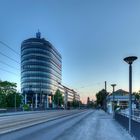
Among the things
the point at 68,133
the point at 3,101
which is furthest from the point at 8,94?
the point at 68,133

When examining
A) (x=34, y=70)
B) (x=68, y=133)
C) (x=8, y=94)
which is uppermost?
(x=34, y=70)

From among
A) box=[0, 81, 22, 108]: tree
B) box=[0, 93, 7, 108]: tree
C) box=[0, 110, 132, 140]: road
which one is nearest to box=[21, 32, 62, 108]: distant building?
box=[0, 81, 22, 108]: tree

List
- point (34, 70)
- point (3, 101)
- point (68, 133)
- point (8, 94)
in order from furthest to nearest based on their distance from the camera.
Result: point (34, 70) → point (8, 94) → point (3, 101) → point (68, 133)

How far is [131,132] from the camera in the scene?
2173 cm

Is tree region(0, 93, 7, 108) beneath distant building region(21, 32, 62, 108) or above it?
beneath

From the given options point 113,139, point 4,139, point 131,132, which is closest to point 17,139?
point 4,139

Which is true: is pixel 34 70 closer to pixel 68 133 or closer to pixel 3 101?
pixel 3 101

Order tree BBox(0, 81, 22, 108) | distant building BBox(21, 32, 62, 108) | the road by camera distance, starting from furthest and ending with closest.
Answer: distant building BBox(21, 32, 62, 108) < tree BBox(0, 81, 22, 108) < the road

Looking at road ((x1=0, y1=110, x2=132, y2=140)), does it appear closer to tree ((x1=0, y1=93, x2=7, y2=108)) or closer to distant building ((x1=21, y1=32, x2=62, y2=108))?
tree ((x1=0, y1=93, x2=7, y2=108))

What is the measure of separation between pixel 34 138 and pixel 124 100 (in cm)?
8653

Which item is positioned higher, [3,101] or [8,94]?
[8,94]

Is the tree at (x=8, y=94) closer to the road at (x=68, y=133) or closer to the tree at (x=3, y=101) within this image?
the tree at (x=3, y=101)

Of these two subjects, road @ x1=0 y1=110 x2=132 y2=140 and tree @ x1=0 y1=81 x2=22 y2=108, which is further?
tree @ x1=0 y1=81 x2=22 y2=108

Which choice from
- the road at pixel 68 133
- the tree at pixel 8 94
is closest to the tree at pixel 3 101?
the tree at pixel 8 94
